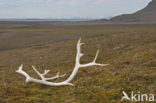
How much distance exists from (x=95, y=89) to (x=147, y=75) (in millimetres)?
2690

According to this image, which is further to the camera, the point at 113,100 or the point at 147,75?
the point at 147,75

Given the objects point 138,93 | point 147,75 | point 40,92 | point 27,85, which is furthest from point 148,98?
point 27,85

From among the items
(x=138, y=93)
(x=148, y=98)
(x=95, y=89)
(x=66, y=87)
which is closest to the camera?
(x=148, y=98)

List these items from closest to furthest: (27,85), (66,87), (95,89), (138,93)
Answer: (138,93) < (95,89) < (66,87) < (27,85)

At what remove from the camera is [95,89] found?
822 centimetres

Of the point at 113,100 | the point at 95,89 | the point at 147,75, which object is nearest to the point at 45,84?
the point at 95,89

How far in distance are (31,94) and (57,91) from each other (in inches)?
39.8

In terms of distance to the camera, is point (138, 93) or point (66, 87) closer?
point (138, 93)

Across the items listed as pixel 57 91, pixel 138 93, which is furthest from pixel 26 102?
pixel 138 93

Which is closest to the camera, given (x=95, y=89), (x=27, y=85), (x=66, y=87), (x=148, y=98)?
(x=148, y=98)

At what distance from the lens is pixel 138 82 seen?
337 inches

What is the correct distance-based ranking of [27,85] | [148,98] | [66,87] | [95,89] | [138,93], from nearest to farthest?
[148,98] → [138,93] → [95,89] → [66,87] → [27,85]

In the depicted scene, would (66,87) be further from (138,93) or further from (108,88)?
(138,93)

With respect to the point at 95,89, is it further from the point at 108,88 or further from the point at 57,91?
the point at 57,91
